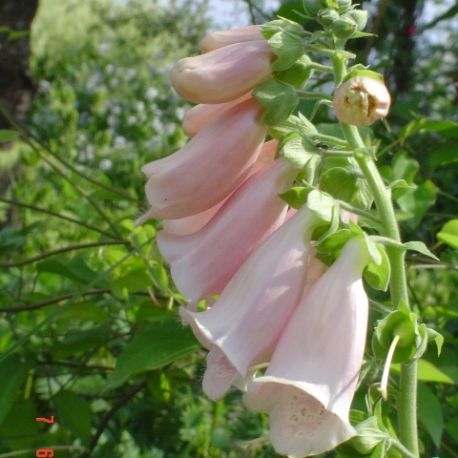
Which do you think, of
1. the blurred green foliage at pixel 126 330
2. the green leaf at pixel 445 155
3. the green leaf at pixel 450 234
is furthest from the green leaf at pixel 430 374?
the green leaf at pixel 445 155

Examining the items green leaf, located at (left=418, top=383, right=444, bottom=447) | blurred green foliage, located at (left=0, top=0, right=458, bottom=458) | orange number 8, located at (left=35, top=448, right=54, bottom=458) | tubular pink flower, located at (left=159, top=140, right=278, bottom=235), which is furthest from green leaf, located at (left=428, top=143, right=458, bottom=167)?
orange number 8, located at (left=35, top=448, right=54, bottom=458)

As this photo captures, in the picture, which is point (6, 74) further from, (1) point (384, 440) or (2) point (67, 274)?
(1) point (384, 440)

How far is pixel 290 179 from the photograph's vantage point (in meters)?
0.57

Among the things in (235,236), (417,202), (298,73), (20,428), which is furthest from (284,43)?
(20,428)

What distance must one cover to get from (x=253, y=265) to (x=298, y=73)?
133mm

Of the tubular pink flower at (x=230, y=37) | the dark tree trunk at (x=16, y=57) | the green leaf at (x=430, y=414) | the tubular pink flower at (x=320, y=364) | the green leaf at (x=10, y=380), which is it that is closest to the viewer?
the tubular pink flower at (x=320, y=364)

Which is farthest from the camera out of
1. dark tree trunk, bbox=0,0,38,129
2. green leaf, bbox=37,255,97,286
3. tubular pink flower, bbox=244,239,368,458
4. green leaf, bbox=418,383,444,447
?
dark tree trunk, bbox=0,0,38,129

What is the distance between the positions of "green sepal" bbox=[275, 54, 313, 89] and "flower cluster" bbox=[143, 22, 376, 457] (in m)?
0.01

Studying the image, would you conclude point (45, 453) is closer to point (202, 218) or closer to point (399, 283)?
point (202, 218)

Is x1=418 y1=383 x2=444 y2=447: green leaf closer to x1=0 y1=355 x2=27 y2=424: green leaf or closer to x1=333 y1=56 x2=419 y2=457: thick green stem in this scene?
x1=333 y1=56 x2=419 y2=457: thick green stem

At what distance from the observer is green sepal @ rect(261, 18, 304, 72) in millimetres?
558

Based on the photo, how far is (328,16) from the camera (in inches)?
22.0

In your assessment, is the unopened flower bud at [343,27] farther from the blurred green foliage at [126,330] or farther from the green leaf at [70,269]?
the green leaf at [70,269]

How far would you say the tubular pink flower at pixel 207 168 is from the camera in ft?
1.89
